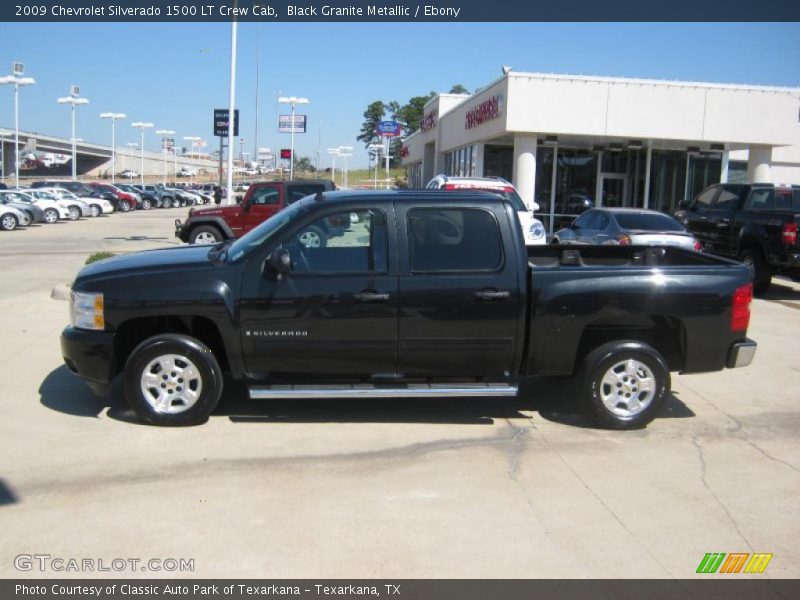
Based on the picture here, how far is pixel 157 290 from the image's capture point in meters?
6.09

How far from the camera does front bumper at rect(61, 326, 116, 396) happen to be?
242 inches

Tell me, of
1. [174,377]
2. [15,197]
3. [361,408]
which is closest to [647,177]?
[361,408]

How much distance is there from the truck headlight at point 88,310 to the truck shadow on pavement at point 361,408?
84cm

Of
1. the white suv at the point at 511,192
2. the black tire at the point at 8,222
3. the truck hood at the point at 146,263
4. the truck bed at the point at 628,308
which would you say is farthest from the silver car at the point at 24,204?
the truck bed at the point at 628,308

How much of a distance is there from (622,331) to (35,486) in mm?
4615

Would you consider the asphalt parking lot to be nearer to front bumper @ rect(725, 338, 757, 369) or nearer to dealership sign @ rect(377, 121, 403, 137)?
front bumper @ rect(725, 338, 757, 369)

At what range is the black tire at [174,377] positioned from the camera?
613cm

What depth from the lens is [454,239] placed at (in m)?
6.30

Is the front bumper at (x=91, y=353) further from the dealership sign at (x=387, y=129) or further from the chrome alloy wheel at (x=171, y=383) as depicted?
the dealership sign at (x=387, y=129)

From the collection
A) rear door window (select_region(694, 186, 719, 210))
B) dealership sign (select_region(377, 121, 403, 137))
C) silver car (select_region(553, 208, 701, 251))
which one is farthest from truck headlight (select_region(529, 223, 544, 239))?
dealership sign (select_region(377, 121, 403, 137))

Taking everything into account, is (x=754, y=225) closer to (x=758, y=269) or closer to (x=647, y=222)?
(x=758, y=269)

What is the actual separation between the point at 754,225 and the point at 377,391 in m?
10.9
